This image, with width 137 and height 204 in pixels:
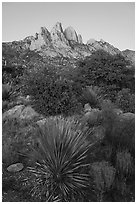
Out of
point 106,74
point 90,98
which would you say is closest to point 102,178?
point 90,98

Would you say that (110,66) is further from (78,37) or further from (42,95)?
(78,37)

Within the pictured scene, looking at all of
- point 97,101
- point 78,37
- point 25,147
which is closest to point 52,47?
point 78,37

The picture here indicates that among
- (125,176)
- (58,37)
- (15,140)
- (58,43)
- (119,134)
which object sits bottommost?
(125,176)

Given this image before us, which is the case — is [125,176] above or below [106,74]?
below

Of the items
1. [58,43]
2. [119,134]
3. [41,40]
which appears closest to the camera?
[119,134]

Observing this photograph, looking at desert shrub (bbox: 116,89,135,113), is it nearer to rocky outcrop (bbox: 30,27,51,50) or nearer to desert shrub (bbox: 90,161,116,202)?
desert shrub (bbox: 90,161,116,202)

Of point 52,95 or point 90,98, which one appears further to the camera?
point 90,98

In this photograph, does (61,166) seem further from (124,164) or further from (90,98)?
(90,98)
